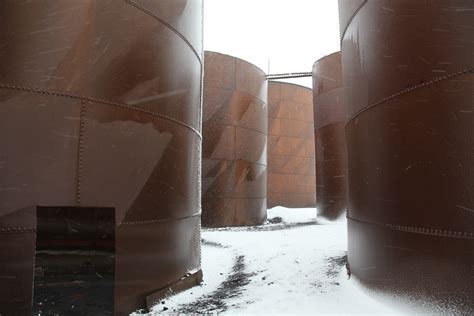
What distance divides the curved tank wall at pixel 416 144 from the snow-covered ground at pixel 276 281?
2.10ft

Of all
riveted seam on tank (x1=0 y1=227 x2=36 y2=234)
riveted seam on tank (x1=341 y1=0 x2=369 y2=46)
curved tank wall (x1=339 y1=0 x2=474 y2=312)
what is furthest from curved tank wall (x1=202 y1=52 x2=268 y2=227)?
riveted seam on tank (x1=0 y1=227 x2=36 y2=234)

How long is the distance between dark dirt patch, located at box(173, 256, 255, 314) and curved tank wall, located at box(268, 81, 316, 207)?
532 inches

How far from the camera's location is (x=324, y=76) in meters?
15.9

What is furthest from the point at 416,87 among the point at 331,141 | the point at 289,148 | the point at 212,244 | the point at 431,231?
the point at 289,148

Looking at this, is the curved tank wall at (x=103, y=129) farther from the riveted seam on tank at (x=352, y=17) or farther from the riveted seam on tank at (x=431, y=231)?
the riveted seam on tank at (x=431, y=231)

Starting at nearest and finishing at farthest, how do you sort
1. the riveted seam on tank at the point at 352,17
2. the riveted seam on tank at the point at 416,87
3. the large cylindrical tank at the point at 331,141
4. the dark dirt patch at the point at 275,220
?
the riveted seam on tank at the point at 416,87 < the riveted seam on tank at the point at 352,17 < the large cylindrical tank at the point at 331,141 < the dark dirt patch at the point at 275,220

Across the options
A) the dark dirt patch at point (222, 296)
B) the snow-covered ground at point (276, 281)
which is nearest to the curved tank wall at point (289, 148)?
the snow-covered ground at point (276, 281)

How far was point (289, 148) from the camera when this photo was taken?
67.7 ft

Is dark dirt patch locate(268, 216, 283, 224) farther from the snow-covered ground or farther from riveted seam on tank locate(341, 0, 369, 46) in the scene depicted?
riveted seam on tank locate(341, 0, 369, 46)

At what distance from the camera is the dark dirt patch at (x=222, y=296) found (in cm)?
466

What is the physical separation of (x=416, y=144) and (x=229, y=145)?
9988mm

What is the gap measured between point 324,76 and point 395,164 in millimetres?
12531

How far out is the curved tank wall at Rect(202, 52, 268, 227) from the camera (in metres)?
13.3

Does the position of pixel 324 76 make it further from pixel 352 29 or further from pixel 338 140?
pixel 352 29
